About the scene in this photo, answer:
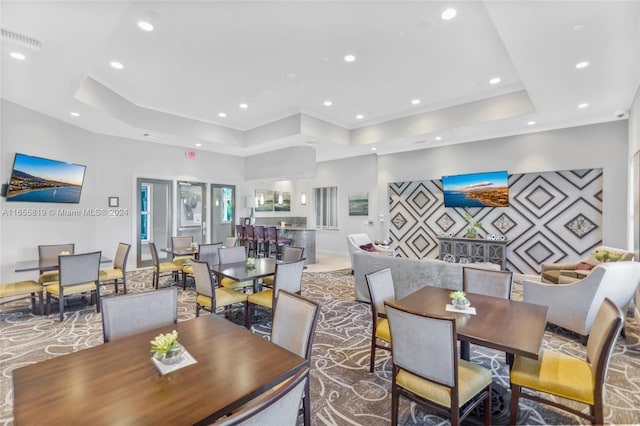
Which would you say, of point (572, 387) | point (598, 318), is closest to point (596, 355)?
point (572, 387)

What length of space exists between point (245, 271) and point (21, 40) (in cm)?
341

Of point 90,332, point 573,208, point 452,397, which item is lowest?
point 90,332

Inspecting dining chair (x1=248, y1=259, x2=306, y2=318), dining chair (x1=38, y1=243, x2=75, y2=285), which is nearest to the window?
dining chair (x1=248, y1=259, x2=306, y2=318)

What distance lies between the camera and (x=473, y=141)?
7.50m

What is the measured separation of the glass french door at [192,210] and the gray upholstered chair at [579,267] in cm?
829

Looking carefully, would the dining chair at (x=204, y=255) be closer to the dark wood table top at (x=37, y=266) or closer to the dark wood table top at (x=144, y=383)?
the dark wood table top at (x=37, y=266)

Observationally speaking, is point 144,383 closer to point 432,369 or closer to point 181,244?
point 432,369

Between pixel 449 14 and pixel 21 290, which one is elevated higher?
pixel 449 14

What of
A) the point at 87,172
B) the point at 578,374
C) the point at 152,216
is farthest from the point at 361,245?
the point at 87,172

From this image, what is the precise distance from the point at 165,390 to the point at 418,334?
1415mm

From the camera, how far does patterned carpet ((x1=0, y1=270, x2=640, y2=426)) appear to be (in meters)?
2.32

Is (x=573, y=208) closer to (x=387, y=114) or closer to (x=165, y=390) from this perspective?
(x=387, y=114)

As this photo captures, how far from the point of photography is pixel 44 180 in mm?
5523

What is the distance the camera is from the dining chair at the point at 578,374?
1.77m
